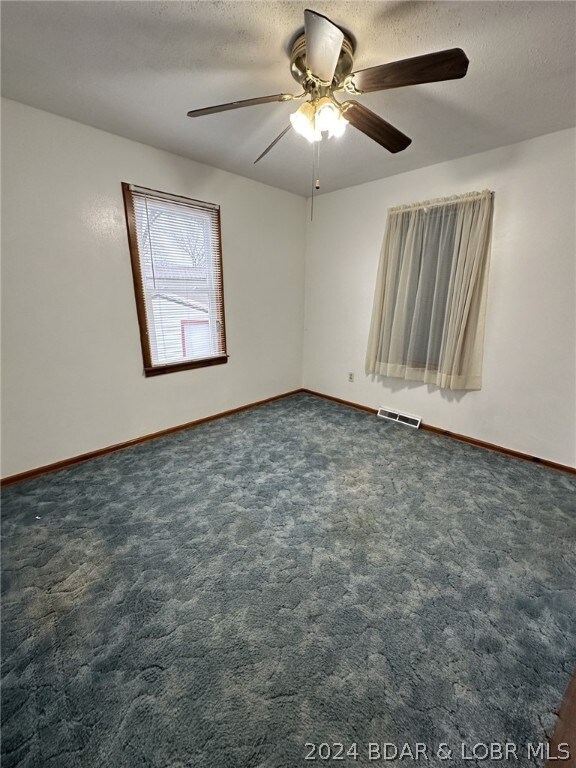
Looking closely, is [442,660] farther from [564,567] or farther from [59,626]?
[59,626]

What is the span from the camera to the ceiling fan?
1143mm

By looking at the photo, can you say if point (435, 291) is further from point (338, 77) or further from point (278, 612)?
point (278, 612)

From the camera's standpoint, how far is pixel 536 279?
254 centimetres

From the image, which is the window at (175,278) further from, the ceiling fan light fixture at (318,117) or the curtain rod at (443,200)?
the curtain rod at (443,200)

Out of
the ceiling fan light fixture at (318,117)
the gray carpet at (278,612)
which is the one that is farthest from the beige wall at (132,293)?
the ceiling fan light fixture at (318,117)

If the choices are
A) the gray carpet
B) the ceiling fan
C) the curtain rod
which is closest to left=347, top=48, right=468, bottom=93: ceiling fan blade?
the ceiling fan

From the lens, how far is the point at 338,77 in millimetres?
1562

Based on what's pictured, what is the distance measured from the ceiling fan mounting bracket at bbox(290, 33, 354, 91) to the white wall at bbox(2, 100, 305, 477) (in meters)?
1.62

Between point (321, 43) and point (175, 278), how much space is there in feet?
7.16

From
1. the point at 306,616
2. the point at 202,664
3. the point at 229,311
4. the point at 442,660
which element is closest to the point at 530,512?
the point at 442,660

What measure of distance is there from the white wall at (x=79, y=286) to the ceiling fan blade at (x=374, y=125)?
1859mm

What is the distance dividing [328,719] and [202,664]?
494 millimetres

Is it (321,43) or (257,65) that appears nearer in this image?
(321,43)

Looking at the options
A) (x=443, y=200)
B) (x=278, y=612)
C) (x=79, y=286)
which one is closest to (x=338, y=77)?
(x=443, y=200)
